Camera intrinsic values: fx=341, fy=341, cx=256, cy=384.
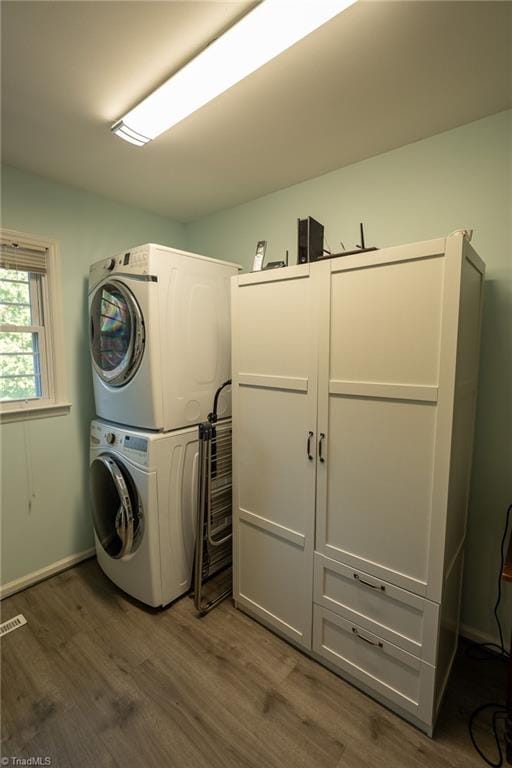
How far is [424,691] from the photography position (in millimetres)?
1305

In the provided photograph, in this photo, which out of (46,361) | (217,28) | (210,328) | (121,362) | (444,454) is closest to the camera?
(217,28)

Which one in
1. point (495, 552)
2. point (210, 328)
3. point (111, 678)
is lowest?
point (111, 678)

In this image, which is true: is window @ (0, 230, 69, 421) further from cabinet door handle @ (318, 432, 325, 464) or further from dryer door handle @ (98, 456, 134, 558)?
cabinet door handle @ (318, 432, 325, 464)

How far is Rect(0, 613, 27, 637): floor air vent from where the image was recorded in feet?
6.02

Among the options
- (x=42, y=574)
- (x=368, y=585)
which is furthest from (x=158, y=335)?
(x=42, y=574)

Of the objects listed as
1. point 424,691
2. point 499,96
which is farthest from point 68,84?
point 424,691

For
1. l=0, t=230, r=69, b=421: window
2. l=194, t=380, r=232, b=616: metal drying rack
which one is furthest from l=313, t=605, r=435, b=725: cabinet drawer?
l=0, t=230, r=69, b=421: window

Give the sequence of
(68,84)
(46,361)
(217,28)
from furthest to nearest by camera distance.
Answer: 1. (46,361)
2. (68,84)
3. (217,28)

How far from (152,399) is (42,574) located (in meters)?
1.48

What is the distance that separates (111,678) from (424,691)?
1.35m

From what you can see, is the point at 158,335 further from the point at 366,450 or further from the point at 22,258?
the point at 366,450

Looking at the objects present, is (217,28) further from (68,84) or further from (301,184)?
(301,184)

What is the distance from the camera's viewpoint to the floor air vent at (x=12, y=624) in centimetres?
184

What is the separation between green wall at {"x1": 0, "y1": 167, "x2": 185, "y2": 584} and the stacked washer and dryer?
26cm
